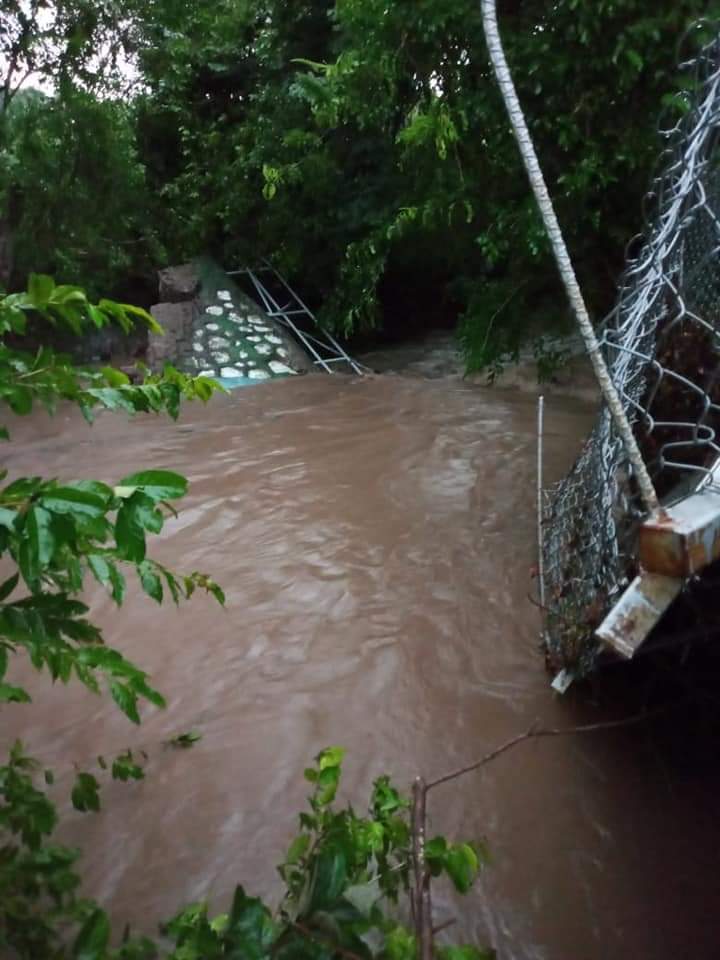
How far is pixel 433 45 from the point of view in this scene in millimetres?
4965

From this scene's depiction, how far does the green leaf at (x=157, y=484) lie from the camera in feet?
3.28

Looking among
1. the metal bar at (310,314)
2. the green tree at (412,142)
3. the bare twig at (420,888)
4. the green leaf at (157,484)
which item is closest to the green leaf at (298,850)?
the bare twig at (420,888)

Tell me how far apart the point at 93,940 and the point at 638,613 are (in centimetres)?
94

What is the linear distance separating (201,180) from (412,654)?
7.76m

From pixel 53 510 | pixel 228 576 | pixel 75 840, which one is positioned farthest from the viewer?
pixel 228 576

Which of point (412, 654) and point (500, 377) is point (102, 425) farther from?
point (412, 654)

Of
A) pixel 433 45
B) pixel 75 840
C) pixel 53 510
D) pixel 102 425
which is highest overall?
pixel 433 45

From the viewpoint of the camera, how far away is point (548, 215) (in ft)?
4.36

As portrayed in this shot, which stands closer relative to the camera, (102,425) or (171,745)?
(171,745)

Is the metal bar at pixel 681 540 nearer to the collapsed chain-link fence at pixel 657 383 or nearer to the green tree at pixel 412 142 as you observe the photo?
the collapsed chain-link fence at pixel 657 383

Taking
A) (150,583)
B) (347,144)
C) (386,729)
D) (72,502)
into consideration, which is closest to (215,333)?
(347,144)

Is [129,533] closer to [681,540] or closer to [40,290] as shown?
[40,290]

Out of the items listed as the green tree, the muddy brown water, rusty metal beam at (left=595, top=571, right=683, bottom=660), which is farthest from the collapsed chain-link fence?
the green tree

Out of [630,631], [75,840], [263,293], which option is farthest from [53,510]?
[263,293]
